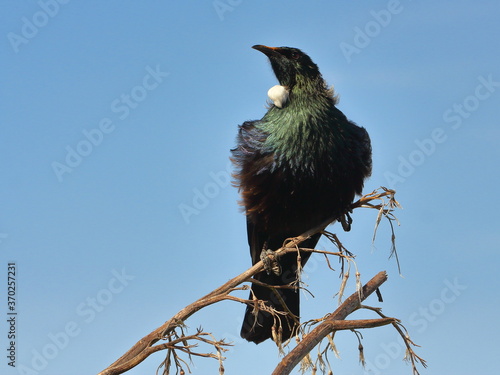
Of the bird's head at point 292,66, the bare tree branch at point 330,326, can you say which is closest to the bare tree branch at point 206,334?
the bare tree branch at point 330,326

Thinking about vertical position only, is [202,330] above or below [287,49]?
below

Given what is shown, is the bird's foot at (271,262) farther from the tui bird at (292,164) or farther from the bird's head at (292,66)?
the bird's head at (292,66)

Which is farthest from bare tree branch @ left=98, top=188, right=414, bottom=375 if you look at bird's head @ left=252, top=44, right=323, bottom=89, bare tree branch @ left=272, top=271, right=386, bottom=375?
bird's head @ left=252, top=44, right=323, bottom=89

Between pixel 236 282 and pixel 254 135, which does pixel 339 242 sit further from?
pixel 254 135

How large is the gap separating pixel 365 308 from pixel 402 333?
256 mm

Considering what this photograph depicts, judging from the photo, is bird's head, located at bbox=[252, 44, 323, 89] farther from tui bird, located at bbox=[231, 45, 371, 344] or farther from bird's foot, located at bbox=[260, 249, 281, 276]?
bird's foot, located at bbox=[260, 249, 281, 276]

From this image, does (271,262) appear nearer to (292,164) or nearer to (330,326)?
(292,164)

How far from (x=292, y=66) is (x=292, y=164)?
85 cm

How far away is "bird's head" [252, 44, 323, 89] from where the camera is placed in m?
5.48

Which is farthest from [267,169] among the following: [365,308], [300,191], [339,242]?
[365,308]

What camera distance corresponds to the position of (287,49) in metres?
5.59

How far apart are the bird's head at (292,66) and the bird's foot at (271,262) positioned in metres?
1.29

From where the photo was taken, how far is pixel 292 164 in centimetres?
516

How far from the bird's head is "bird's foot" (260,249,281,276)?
1.29 meters
